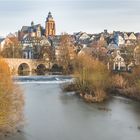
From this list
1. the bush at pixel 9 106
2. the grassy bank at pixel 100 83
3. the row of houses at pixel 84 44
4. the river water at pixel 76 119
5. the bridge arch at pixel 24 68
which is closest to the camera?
the bush at pixel 9 106

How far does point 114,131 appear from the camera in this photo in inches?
813

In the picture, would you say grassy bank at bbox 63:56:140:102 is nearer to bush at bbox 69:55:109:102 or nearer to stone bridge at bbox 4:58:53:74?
bush at bbox 69:55:109:102

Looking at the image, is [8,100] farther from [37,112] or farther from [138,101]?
[138,101]

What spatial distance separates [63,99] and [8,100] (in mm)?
12062

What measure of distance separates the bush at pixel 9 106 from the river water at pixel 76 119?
474 mm

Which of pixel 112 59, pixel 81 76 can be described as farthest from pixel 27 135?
pixel 112 59

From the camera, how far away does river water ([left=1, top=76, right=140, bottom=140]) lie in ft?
65.2

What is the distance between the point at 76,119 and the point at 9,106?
5704 mm

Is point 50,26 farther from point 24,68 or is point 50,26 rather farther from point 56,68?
point 56,68

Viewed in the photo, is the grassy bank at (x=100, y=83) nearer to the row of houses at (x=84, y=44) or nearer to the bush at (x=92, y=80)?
the bush at (x=92, y=80)

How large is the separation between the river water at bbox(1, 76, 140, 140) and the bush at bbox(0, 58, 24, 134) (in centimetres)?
47

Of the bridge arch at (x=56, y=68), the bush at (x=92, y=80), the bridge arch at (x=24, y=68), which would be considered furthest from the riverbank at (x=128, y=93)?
the bridge arch at (x=24, y=68)

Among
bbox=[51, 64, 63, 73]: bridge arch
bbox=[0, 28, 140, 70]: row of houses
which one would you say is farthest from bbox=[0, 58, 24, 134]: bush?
bbox=[51, 64, 63, 73]: bridge arch

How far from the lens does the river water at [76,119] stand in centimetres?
1986
